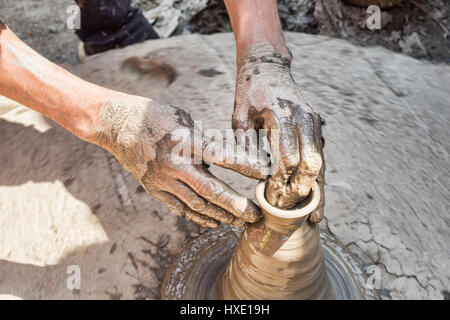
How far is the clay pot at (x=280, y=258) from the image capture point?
1111mm

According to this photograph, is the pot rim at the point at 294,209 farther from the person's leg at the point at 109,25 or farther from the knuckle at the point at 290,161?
the person's leg at the point at 109,25

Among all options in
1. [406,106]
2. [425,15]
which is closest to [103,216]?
[406,106]

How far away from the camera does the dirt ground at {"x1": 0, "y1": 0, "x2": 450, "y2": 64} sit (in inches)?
120

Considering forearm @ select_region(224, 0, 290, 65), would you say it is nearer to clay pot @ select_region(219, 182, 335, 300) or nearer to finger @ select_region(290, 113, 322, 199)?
finger @ select_region(290, 113, 322, 199)

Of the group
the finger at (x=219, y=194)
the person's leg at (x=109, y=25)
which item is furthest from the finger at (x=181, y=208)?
the person's leg at (x=109, y=25)

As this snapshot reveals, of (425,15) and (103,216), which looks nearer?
(103,216)

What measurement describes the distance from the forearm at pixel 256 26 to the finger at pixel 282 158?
1.69 feet

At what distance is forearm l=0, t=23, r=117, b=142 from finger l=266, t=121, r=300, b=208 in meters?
0.64

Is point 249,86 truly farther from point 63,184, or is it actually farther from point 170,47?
point 170,47

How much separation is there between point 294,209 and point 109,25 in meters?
2.45

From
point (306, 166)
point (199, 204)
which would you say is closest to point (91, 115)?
point (199, 204)
